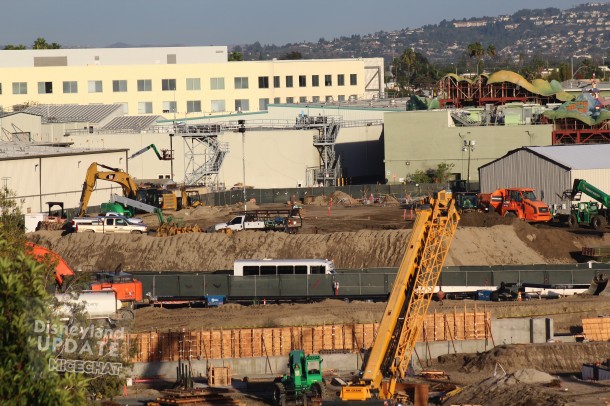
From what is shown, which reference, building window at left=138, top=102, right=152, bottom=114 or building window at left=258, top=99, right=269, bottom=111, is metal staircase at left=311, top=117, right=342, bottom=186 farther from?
building window at left=138, top=102, right=152, bottom=114

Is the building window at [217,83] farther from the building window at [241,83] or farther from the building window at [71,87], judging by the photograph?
the building window at [71,87]

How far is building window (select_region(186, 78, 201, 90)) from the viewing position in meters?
120

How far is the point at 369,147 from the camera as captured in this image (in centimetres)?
9769

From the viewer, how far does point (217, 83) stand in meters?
121

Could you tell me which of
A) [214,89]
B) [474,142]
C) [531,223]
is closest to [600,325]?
[531,223]

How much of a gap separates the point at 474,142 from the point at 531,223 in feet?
75.0

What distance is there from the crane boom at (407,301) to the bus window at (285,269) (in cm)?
1776

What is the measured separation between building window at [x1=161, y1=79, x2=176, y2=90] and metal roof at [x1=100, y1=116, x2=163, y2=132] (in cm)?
1327

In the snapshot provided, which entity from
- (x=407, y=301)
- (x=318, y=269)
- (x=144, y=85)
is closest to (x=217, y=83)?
(x=144, y=85)

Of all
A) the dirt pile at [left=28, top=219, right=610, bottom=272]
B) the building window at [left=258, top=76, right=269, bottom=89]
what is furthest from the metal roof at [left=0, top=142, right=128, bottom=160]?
the building window at [left=258, top=76, right=269, bottom=89]

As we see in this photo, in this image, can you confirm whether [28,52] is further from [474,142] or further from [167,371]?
[167,371]

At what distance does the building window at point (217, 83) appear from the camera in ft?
395

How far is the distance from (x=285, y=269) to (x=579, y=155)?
29831 millimetres

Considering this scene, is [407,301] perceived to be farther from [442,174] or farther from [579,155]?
[442,174]
